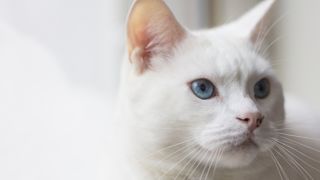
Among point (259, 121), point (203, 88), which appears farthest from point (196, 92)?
point (259, 121)

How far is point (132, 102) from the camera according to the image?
979 mm

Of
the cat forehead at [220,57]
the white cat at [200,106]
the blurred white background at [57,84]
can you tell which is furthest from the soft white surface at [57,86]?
the cat forehead at [220,57]

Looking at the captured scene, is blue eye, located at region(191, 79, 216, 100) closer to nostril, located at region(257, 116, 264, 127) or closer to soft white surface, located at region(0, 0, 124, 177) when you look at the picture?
nostril, located at region(257, 116, 264, 127)

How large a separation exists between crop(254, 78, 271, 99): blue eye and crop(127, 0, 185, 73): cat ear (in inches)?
6.5

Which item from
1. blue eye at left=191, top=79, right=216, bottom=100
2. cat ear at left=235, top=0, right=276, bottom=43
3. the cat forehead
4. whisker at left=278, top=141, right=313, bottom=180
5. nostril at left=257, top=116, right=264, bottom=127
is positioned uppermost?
cat ear at left=235, top=0, right=276, bottom=43

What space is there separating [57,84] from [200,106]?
1.18ft

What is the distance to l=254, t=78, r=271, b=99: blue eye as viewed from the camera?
1.00m

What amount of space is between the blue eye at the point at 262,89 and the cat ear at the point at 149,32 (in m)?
0.17

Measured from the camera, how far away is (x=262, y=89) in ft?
3.33

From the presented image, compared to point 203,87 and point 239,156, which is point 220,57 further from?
point 239,156

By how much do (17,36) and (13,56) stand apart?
4cm

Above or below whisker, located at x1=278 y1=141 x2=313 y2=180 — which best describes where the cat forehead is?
above

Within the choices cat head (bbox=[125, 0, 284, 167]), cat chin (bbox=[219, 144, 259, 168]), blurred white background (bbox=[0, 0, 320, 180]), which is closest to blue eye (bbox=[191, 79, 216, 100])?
cat head (bbox=[125, 0, 284, 167])

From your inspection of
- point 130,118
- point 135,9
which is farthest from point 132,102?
point 135,9
